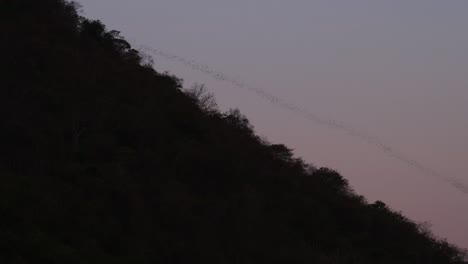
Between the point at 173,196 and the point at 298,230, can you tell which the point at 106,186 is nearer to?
the point at 173,196

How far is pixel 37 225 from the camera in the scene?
68.9ft

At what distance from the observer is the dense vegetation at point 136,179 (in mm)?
22797

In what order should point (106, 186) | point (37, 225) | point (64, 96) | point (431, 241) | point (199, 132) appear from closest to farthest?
1. point (37, 225)
2. point (106, 186)
3. point (64, 96)
4. point (199, 132)
5. point (431, 241)

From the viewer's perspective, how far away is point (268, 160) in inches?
1750

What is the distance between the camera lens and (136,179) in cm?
2917

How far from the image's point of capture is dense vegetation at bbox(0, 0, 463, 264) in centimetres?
2280

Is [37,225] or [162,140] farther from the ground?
[162,140]

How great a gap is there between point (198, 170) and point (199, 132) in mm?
5784

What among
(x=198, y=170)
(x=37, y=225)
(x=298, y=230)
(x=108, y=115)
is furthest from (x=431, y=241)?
(x=37, y=225)

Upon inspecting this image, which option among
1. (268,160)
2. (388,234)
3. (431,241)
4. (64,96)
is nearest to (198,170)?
(64,96)

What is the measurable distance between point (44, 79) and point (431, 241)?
25.4 m

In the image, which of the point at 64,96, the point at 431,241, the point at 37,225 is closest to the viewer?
the point at 37,225

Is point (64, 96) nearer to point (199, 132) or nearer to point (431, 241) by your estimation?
point (199, 132)

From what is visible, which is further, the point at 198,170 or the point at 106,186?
the point at 198,170
